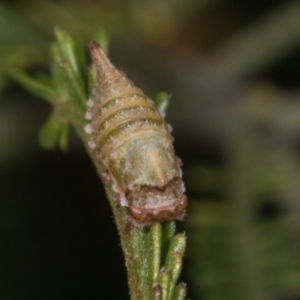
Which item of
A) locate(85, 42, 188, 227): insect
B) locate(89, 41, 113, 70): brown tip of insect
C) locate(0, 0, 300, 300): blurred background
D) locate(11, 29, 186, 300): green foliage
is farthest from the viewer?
locate(0, 0, 300, 300): blurred background

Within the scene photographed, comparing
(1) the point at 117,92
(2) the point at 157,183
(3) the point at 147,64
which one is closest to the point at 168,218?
(2) the point at 157,183

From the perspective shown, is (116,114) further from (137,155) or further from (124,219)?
(124,219)

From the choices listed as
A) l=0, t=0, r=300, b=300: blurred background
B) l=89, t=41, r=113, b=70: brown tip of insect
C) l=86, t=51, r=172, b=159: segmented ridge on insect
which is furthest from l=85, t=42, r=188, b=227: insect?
l=0, t=0, r=300, b=300: blurred background

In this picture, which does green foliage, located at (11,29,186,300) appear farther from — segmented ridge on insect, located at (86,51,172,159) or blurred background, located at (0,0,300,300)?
blurred background, located at (0,0,300,300)

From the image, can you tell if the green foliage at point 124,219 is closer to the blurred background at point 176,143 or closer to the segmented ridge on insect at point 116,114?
the segmented ridge on insect at point 116,114

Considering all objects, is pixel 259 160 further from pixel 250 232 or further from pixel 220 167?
pixel 250 232

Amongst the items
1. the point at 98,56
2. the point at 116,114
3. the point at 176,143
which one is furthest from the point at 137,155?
the point at 176,143

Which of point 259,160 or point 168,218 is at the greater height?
point 259,160
